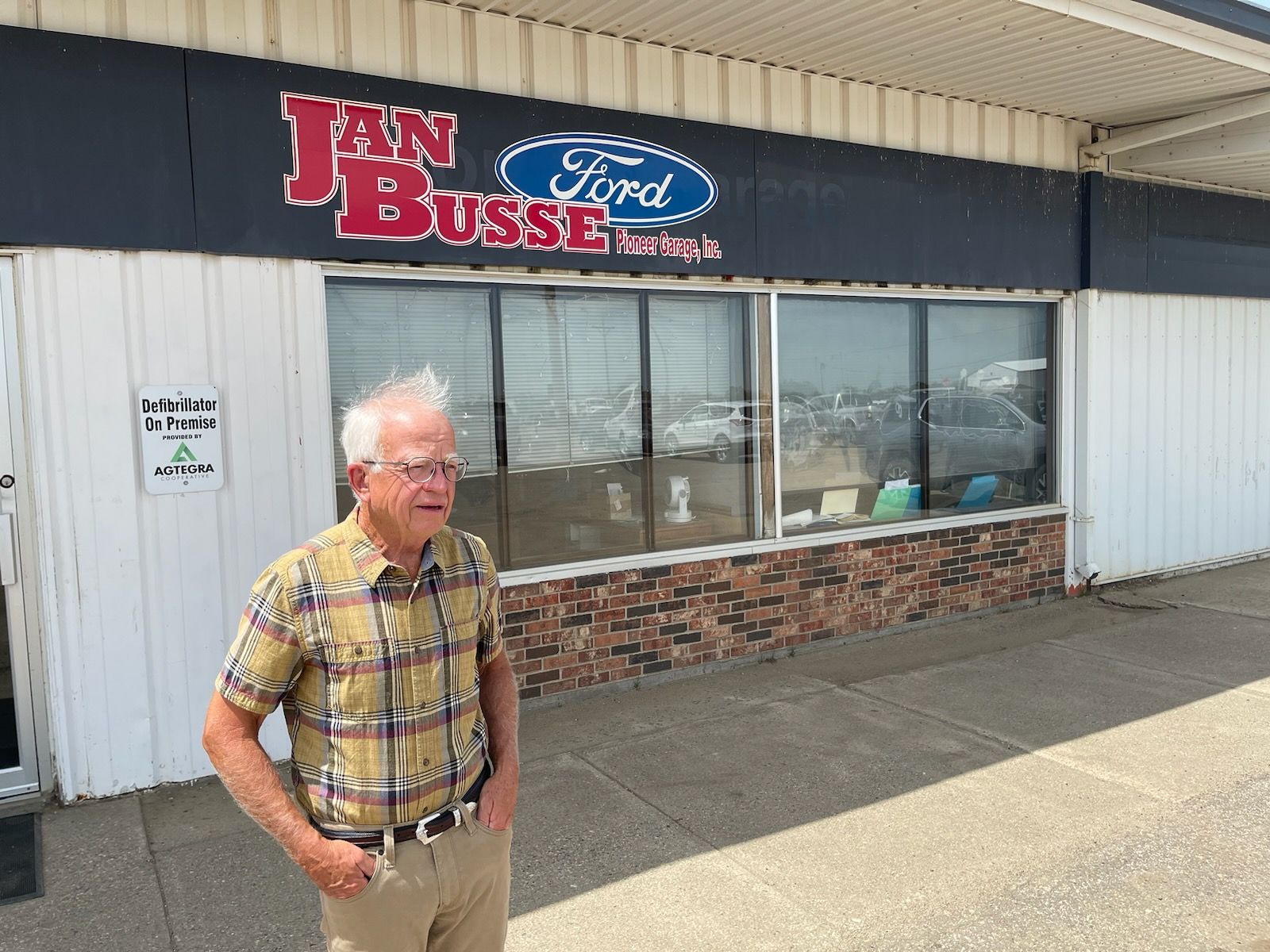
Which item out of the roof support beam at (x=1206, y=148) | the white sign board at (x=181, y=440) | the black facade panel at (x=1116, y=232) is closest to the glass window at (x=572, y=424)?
the white sign board at (x=181, y=440)

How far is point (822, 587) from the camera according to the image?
685 cm

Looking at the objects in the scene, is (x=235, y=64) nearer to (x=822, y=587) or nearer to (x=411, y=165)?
(x=411, y=165)

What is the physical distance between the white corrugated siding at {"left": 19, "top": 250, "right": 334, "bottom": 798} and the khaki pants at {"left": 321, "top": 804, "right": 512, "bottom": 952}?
2.80 meters

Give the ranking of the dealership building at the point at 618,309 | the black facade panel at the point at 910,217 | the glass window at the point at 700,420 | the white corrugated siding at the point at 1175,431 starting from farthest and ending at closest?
the white corrugated siding at the point at 1175,431
the black facade panel at the point at 910,217
the glass window at the point at 700,420
the dealership building at the point at 618,309

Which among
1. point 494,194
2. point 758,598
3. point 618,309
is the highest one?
point 494,194

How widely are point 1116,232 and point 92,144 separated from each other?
724 cm

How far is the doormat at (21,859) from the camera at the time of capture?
3734 mm

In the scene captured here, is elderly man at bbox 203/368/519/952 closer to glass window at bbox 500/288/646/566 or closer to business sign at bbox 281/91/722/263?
business sign at bbox 281/91/722/263

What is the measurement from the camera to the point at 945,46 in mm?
6039

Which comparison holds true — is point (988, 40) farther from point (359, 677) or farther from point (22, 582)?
point (22, 582)

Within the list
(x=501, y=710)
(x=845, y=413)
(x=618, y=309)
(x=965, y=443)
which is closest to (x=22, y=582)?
(x=501, y=710)

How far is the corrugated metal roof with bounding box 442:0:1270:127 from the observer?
17.7 ft

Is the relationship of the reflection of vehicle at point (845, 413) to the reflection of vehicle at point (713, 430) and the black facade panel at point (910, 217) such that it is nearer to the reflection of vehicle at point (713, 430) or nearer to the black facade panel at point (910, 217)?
the reflection of vehicle at point (713, 430)

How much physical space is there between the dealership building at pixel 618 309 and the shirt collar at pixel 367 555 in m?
Answer: 2.76
